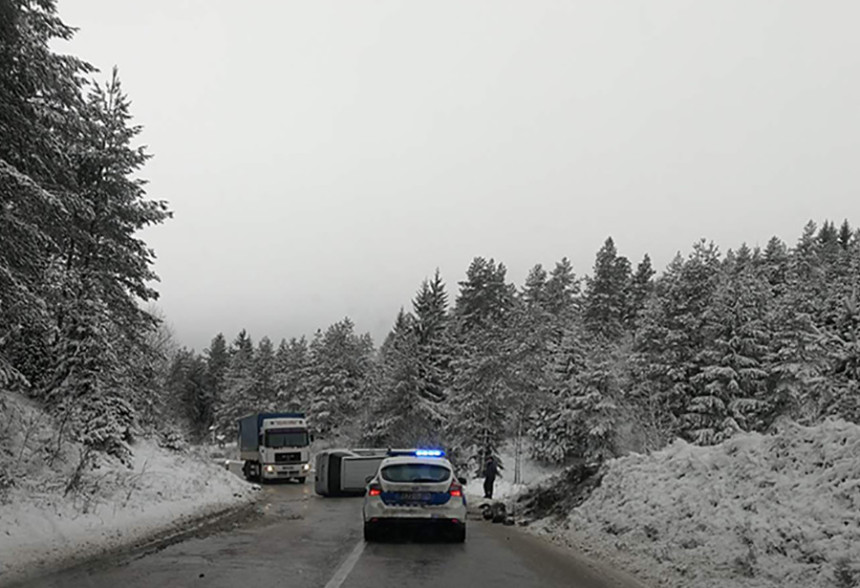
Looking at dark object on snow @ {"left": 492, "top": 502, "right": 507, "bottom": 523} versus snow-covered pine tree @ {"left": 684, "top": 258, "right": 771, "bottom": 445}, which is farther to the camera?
snow-covered pine tree @ {"left": 684, "top": 258, "right": 771, "bottom": 445}

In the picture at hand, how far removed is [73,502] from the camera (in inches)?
621

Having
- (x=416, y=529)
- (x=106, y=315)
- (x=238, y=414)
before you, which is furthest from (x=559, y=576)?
(x=238, y=414)

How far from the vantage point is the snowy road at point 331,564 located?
10.1 m

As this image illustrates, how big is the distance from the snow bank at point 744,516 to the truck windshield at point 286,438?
2977 cm

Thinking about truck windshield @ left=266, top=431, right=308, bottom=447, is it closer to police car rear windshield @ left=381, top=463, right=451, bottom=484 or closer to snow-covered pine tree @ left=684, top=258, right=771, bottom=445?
snow-covered pine tree @ left=684, top=258, right=771, bottom=445

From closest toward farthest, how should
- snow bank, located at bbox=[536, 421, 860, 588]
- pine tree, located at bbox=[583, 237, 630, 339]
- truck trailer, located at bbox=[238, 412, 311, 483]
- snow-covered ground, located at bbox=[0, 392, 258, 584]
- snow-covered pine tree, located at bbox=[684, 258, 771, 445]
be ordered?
snow bank, located at bbox=[536, 421, 860, 588] → snow-covered ground, located at bbox=[0, 392, 258, 584] → snow-covered pine tree, located at bbox=[684, 258, 771, 445] → truck trailer, located at bbox=[238, 412, 311, 483] → pine tree, located at bbox=[583, 237, 630, 339]

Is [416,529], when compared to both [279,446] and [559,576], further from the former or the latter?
[279,446]

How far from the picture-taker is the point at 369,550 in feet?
44.9

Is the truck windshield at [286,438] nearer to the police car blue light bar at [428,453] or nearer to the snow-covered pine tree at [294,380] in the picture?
the police car blue light bar at [428,453]

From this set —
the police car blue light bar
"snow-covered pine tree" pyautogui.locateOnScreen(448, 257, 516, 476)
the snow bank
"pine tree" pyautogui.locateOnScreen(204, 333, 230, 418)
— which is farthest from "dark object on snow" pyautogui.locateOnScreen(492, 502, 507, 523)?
"pine tree" pyautogui.locateOnScreen(204, 333, 230, 418)

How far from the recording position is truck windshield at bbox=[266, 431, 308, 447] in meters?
44.4

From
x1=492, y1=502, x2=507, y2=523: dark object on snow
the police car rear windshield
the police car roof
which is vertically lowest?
x1=492, y1=502, x2=507, y2=523: dark object on snow

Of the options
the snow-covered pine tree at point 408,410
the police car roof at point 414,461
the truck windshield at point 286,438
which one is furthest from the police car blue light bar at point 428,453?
the snow-covered pine tree at point 408,410

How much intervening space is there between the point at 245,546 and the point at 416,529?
10.9ft
